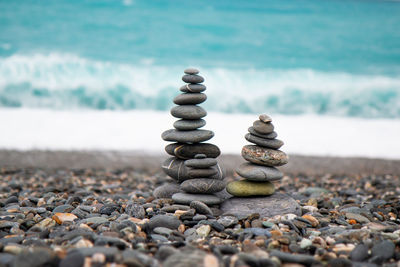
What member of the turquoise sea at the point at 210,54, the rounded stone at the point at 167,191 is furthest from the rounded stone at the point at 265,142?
the turquoise sea at the point at 210,54

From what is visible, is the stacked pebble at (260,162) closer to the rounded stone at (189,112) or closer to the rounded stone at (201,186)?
the rounded stone at (201,186)

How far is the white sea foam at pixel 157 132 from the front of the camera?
962cm

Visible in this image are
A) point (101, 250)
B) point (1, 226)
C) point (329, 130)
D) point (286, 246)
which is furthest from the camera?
point (329, 130)

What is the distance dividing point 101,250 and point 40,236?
0.94m

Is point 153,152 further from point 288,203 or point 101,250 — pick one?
point 101,250

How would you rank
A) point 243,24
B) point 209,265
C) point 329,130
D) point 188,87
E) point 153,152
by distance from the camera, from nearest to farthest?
point 209,265 → point 188,87 → point 153,152 → point 329,130 → point 243,24

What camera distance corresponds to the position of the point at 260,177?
476 centimetres

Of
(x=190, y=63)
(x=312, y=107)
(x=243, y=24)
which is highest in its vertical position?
(x=243, y=24)

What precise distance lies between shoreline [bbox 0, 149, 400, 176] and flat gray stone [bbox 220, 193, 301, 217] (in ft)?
10.4

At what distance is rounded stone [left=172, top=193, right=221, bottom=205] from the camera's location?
475 centimetres

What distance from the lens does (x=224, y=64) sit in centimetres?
1692

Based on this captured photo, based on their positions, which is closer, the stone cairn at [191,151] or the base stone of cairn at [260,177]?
the base stone of cairn at [260,177]

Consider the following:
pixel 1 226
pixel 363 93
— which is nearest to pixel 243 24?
pixel 363 93

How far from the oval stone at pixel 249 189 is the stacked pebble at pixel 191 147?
138 millimetres
